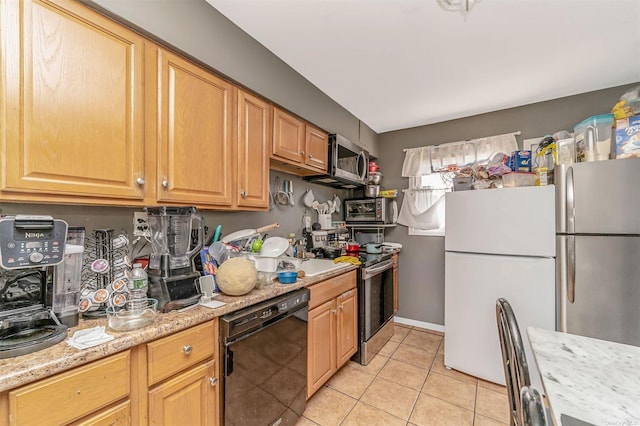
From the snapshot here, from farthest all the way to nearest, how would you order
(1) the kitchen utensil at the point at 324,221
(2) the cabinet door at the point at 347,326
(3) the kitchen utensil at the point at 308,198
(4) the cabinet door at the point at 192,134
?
(1) the kitchen utensil at the point at 324,221, (3) the kitchen utensil at the point at 308,198, (2) the cabinet door at the point at 347,326, (4) the cabinet door at the point at 192,134

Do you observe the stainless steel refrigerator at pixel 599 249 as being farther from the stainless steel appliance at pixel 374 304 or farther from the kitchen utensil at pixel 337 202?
the kitchen utensil at pixel 337 202

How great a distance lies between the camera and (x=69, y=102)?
0.93 meters

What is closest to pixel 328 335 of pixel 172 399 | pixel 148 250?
pixel 172 399

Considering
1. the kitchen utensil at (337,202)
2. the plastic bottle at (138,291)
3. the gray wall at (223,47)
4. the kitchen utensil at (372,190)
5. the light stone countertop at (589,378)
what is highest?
the gray wall at (223,47)

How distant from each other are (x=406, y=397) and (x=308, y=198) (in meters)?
1.82

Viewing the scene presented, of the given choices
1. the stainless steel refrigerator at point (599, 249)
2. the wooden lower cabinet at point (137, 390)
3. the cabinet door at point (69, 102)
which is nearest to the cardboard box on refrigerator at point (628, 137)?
the stainless steel refrigerator at point (599, 249)

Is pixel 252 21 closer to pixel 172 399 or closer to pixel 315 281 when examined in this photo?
pixel 315 281

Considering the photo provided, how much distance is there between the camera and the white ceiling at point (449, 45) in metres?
1.45

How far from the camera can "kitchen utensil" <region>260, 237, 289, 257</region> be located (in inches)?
65.4

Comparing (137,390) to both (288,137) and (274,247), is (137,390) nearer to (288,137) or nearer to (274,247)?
(274,247)

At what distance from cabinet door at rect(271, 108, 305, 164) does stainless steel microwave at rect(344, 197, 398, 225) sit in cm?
133

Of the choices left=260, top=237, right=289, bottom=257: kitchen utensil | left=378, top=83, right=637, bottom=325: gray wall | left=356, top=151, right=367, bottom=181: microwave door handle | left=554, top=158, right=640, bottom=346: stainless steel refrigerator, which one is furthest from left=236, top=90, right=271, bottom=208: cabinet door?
left=378, top=83, right=637, bottom=325: gray wall

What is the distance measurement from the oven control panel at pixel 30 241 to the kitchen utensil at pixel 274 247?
3.21 ft

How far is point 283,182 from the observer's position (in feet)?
7.65
